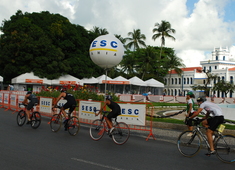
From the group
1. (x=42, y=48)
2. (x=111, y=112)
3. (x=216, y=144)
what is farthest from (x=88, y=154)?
(x=42, y=48)

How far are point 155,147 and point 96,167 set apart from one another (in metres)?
3.35

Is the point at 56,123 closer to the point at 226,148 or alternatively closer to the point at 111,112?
the point at 111,112

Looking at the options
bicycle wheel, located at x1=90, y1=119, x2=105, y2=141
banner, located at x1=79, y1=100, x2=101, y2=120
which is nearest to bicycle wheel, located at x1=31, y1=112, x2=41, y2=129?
banner, located at x1=79, y1=100, x2=101, y2=120

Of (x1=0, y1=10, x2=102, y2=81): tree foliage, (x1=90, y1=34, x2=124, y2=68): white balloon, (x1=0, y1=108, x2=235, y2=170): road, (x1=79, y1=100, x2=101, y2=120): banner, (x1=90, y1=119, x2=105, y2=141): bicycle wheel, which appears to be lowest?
(x1=0, y1=108, x2=235, y2=170): road

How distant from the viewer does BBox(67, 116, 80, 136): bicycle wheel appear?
11327 millimetres

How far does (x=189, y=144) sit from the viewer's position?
26.6 feet

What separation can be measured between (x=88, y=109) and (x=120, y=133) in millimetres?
3935

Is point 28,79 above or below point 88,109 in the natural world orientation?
above

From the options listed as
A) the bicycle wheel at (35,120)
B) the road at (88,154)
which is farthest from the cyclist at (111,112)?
the bicycle wheel at (35,120)

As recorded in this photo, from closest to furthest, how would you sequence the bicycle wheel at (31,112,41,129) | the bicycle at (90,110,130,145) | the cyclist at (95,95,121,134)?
the bicycle at (90,110,130,145)
the cyclist at (95,95,121,134)
the bicycle wheel at (31,112,41,129)

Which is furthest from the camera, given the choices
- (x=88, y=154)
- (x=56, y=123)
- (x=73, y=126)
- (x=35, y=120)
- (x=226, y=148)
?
(x=35, y=120)

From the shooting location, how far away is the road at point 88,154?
686cm

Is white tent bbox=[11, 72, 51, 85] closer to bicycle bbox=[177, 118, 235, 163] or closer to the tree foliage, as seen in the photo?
the tree foliage

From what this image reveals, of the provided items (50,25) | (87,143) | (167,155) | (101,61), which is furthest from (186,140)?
(50,25)
